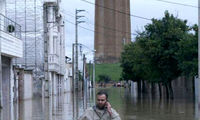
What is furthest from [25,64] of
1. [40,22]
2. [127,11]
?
[127,11]

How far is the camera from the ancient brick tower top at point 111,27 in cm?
11119

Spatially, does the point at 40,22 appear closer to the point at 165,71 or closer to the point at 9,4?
the point at 9,4

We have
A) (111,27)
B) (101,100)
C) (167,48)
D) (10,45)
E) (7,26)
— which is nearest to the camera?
(101,100)

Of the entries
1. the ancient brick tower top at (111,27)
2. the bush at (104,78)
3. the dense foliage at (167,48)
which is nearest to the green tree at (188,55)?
the dense foliage at (167,48)

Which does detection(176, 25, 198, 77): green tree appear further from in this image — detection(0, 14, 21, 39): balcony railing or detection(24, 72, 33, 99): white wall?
detection(24, 72, 33, 99): white wall

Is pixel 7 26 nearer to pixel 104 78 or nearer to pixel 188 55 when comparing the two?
pixel 188 55

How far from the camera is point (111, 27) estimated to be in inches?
4668

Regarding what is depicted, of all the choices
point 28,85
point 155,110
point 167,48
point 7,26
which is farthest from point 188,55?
point 28,85

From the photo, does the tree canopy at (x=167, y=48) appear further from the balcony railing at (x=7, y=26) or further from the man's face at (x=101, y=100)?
the man's face at (x=101, y=100)

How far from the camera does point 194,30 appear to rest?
38.6 m

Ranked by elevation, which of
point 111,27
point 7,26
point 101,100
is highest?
point 111,27

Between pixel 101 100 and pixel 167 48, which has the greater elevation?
pixel 167 48

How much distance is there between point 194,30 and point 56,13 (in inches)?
905

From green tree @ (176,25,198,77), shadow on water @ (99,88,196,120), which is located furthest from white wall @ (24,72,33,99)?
green tree @ (176,25,198,77)
